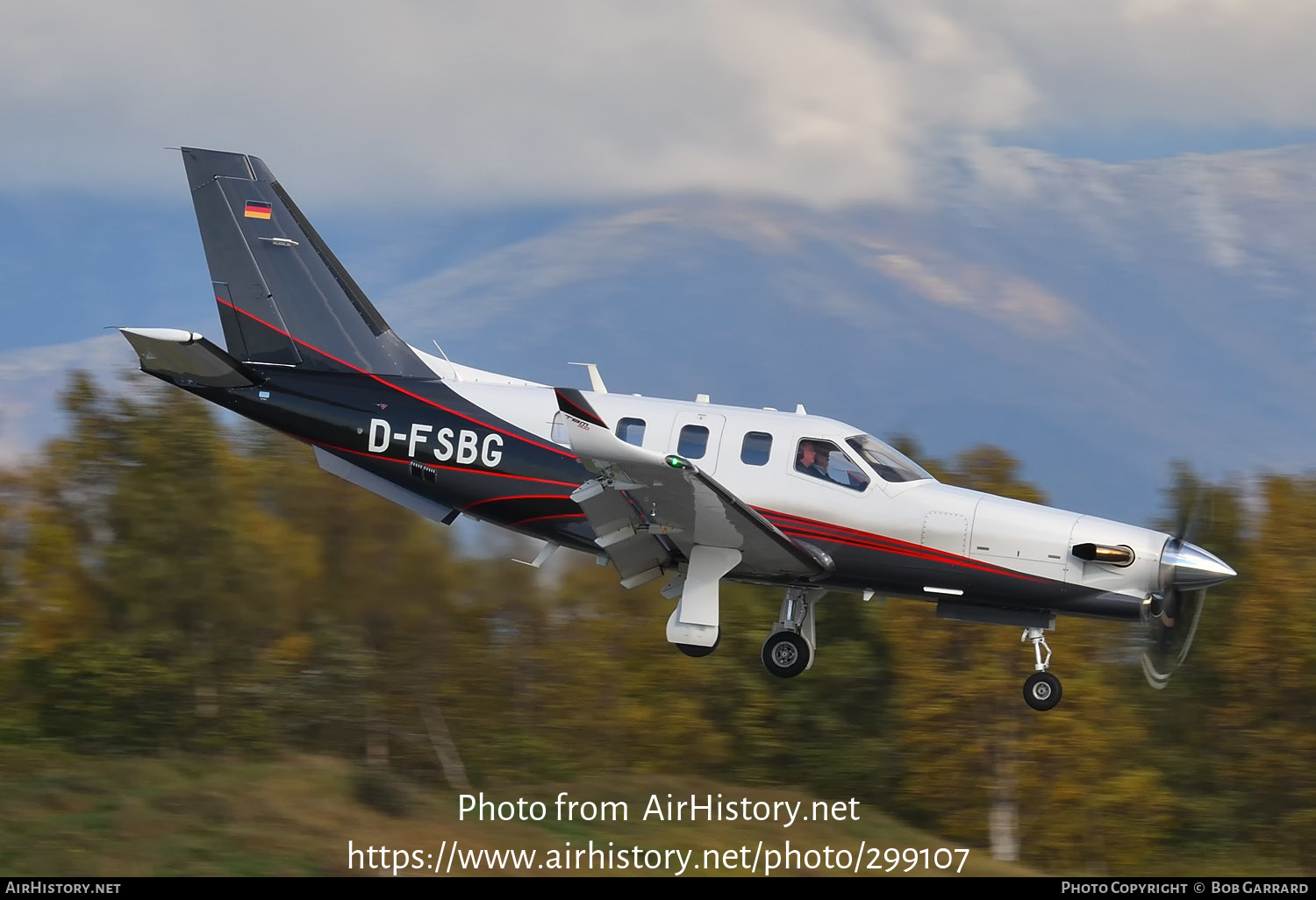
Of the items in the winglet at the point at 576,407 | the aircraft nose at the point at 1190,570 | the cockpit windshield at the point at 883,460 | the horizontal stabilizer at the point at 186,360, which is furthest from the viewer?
the horizontal stabilizer at the point at 186,360

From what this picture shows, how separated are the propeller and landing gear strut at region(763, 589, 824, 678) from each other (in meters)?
4.22

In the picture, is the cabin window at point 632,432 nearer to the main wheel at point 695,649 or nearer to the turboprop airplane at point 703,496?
the turboprop airplane at point 703,496

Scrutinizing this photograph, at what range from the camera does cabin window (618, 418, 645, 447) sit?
17047mm

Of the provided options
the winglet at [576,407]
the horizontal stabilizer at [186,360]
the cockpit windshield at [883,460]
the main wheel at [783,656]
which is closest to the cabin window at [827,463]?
the cockpit windshield at [883,460]

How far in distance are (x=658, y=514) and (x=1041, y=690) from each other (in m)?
5.23

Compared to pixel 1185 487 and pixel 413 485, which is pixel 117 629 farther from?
pixel 1185 487

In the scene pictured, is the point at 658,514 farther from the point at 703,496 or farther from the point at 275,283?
the point at 275,283

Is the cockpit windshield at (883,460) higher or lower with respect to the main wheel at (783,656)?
higher

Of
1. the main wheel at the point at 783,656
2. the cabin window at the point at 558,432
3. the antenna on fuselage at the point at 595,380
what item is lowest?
the main wheel at the point at 783,656

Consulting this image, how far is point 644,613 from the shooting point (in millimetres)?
42656

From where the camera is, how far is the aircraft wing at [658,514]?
48.5 feet

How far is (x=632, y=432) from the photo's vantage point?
56.0 feet

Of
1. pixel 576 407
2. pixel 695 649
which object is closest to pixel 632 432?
pixel 576 407

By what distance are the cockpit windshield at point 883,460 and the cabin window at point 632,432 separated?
8.16 feet
